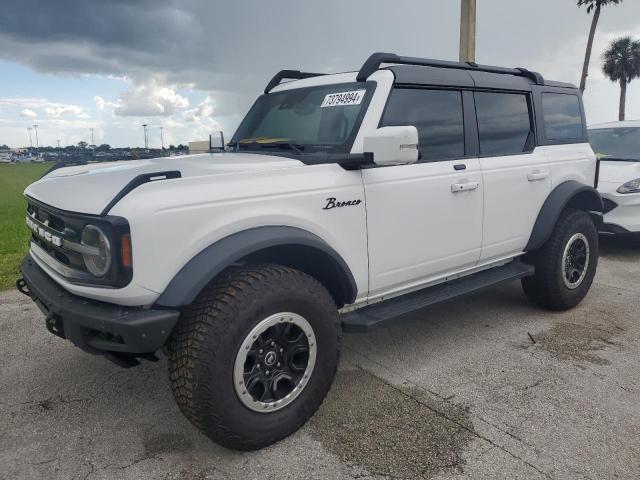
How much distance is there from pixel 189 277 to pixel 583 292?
4027mm

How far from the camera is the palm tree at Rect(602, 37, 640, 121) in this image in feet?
158

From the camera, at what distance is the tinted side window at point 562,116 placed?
4.72 metres

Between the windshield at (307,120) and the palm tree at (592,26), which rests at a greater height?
the palm tree at (592,26)

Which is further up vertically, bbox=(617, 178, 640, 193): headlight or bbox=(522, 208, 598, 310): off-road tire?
bbox=(617, 178, 640, 193): headlight

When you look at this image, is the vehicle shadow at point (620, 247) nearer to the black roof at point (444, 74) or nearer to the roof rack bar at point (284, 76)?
the black roof at point (444, 74)

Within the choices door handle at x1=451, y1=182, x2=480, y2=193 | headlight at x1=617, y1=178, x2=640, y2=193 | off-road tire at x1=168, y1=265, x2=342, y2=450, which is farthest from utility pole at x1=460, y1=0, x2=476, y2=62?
off-road tire at x1=168, y1=265, x2=342, y2=450

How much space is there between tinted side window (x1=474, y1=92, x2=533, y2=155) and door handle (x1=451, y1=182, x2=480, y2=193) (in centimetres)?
34

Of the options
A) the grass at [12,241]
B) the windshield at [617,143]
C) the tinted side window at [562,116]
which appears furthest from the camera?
the windshield at [617,143]

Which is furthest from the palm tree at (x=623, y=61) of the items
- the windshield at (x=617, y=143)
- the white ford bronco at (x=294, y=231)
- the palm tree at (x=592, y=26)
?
the white ford bronco at (x=294, y=231)

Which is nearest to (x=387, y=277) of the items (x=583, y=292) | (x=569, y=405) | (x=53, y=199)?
(x=569, y=405)

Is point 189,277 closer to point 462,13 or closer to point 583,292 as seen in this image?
point 583,292

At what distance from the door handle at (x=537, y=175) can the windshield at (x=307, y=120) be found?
1.74 meters

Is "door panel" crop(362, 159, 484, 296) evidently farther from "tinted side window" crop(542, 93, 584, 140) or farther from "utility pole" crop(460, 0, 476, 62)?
"utility pole" crop(460, 0, 476, 62)

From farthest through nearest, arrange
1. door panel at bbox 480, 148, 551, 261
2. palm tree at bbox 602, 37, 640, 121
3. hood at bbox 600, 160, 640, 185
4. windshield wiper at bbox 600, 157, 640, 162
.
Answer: palm tree at bbox 602, 37, 640, 121, windshield wiper at bbox 600, 157, 640, 162, hood at bbox 600, 160, 640, 185, door panel at bbox 480, 148, 551, 261
